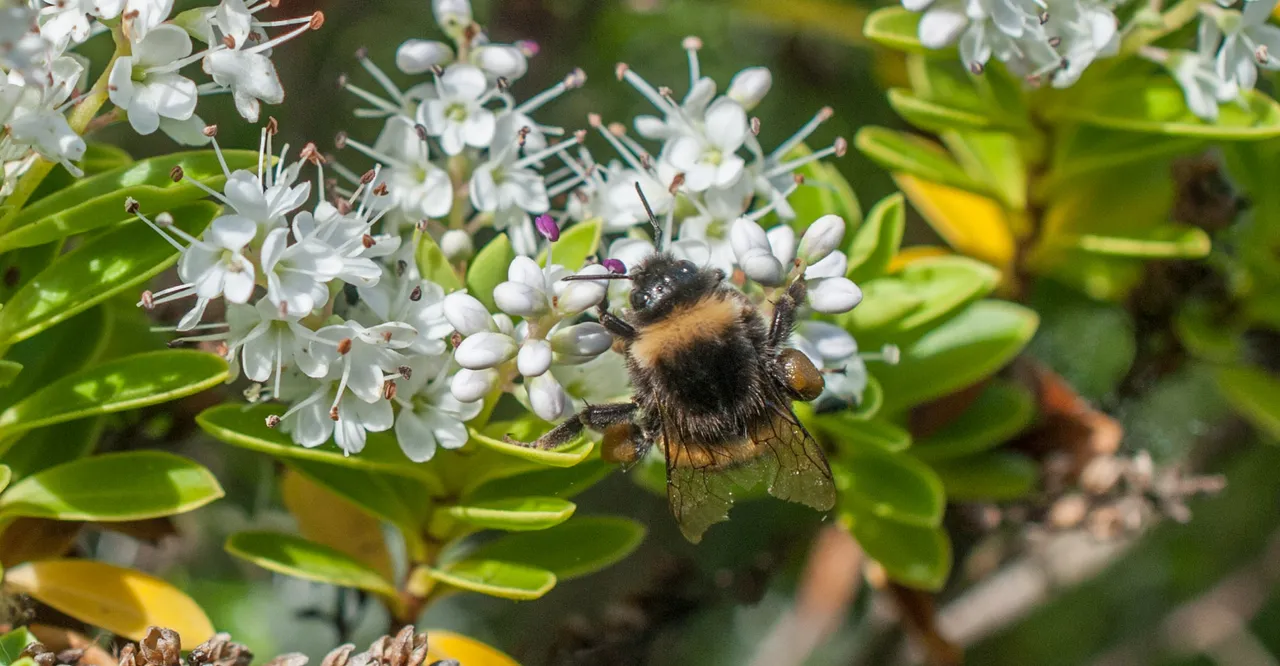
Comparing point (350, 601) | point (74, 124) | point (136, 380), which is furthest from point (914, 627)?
point (74, 124)

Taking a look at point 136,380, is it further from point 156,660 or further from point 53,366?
point 156,660

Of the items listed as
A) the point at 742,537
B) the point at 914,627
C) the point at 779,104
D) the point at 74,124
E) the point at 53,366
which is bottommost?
the point at 742,537

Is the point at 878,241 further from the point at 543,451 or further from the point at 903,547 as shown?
the point at 543,451

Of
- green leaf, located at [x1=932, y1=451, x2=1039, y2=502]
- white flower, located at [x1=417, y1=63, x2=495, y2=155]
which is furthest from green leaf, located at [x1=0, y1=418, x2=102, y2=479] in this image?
green leaf, located at [x1=932, y1=451, x2=1039, y2=502]

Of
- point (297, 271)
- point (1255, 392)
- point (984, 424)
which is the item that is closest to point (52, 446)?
point (297, 271)

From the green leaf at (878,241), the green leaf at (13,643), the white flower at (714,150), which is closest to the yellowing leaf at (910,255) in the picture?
the green leaf at (878,241)

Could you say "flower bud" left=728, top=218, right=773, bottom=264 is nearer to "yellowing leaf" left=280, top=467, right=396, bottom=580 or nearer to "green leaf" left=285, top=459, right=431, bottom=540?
"green leaf" left=285, top=459, right=431, bottom=540

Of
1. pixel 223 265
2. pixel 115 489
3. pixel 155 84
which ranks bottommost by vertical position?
pixel 115 489

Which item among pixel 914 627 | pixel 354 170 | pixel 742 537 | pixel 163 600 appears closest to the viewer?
pixel 163 600
